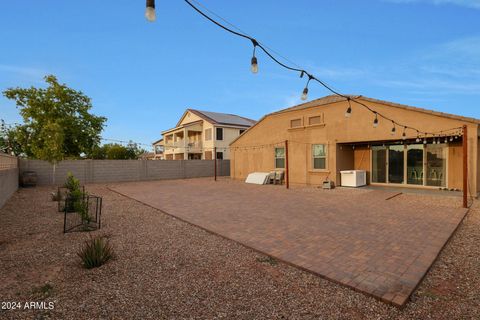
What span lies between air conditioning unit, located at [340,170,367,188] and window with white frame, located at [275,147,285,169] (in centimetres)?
448

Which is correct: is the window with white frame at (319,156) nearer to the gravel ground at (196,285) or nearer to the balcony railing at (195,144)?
the gravel ground at (196,285)

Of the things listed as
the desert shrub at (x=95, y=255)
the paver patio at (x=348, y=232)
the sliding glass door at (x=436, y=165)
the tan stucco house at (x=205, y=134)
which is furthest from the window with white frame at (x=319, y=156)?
the tan stucco house at (x=205, y=134)

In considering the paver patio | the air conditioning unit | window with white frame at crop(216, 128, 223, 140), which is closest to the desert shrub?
the paver patio

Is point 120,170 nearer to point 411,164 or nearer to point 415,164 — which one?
point 411,164

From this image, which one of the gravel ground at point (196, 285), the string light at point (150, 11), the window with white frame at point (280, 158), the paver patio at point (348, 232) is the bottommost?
the gravel ground at point (196, 285)

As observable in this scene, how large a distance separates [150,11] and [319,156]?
13808 millimetres

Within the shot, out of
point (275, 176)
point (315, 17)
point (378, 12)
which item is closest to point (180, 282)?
point (315, 17)

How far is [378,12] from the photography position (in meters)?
8.38

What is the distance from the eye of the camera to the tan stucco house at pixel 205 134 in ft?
98.6

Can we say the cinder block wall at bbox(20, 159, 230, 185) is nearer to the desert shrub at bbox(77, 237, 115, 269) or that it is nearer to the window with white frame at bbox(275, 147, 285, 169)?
the window with white frame at bbox(275, 147, 285, 169)

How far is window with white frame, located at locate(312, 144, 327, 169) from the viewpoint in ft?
49.1

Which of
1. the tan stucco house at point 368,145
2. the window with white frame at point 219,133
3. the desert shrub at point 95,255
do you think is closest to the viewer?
the desert shrub at point 95,255

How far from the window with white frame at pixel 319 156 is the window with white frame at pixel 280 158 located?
8.80ft

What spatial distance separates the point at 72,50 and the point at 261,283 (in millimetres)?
12080
